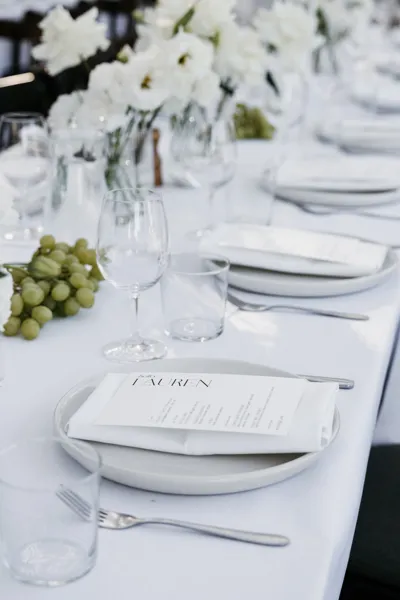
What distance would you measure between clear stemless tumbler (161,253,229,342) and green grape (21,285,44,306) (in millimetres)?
161

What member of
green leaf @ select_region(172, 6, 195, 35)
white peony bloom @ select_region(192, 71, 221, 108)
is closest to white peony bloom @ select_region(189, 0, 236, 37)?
green leaf @ select_region(172, 6, 195, 35)

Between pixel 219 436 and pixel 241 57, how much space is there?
125cm

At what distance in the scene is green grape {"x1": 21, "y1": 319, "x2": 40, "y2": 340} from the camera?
1.19m

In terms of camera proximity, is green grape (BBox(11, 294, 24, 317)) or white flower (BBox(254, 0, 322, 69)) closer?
green grape (BBox(11, 294, 24, 317))

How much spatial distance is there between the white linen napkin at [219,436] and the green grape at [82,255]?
408mm

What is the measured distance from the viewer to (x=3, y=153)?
1700 millimetres

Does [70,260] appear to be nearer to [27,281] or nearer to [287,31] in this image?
[27,281]

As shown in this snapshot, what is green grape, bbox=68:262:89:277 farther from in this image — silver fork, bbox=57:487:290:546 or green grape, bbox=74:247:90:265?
silver fork, bbox=57:487:290:546

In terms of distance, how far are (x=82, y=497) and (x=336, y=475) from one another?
0.95ft

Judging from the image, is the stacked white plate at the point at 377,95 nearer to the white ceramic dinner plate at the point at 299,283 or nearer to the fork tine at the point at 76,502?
the white ceramic dinner plate at the point at 299,283

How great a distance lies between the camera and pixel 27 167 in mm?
1617

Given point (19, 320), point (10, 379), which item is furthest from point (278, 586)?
point (19, 320)

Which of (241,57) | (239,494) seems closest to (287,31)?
(241,57)

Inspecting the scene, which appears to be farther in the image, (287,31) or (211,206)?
(287,31)
